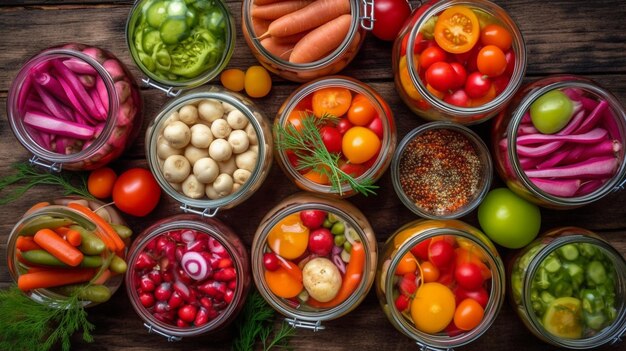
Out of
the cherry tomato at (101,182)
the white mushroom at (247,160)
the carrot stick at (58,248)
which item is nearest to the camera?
the carrot stick at (58,248)

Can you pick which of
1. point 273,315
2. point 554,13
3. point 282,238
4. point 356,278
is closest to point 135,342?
point 273,315

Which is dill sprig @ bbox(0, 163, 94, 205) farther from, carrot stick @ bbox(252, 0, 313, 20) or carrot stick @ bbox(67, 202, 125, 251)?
carrot stick @ bbox(252, 0, 313, 20)

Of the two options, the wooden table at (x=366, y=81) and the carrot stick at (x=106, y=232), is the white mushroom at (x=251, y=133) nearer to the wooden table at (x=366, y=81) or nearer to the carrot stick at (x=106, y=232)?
the wooden table at (x=366, y=81)

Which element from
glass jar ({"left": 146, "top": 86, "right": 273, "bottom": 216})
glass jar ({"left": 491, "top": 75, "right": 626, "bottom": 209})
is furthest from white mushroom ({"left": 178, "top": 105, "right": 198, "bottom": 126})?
glass jar ({"left": 491, "top": 75, "right": 626, "bottom": 209})

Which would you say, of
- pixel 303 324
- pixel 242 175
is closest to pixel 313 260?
pixel 303 324

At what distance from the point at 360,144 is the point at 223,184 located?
334 millimetres

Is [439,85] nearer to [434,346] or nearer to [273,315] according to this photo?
[434,346]

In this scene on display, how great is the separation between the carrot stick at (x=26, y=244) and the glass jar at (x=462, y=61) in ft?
3.12

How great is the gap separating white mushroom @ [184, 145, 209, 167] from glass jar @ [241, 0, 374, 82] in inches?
10.6

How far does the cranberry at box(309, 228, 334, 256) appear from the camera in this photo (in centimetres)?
132

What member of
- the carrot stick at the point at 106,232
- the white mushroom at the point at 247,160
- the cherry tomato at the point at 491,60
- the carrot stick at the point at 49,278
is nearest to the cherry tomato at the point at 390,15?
the cherry tomato at the point at 491,60

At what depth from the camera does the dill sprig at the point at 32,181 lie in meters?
1.47

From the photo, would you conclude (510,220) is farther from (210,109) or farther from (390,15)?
(210,109)

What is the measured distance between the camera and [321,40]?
1.30 meters
